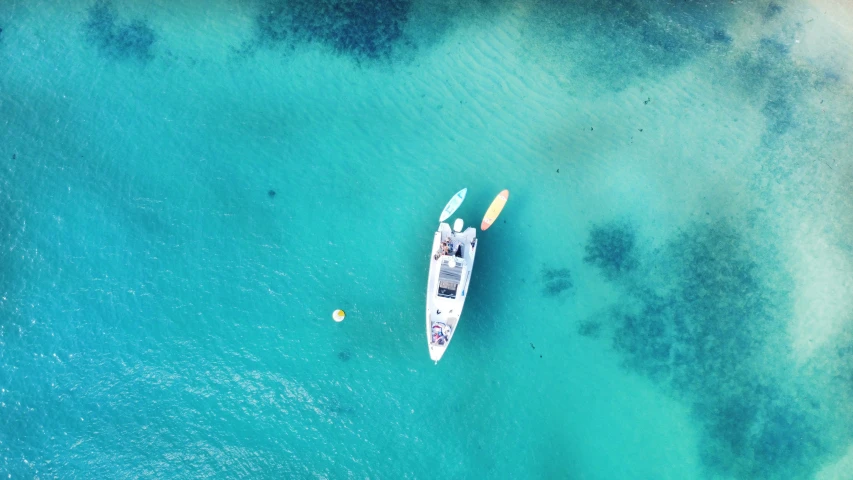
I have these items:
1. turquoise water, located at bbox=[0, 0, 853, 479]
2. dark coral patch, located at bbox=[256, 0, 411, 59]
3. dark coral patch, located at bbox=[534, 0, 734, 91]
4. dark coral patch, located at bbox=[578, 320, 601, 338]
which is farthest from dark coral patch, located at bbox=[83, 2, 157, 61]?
dark coral patch, located at bbox=[578, 320, 601, 338]

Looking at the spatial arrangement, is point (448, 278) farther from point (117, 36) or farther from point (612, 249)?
point (117, 36)

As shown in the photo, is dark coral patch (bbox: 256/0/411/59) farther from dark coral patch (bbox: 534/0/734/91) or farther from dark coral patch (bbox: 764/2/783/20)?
dark coral patch (bbox: 764/2/783/20)

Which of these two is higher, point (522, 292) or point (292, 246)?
point (522, 292)

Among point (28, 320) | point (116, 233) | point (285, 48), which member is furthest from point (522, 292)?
point (28, 320)

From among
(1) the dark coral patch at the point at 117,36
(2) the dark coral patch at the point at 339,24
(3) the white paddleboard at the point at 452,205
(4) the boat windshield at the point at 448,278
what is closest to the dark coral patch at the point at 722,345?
(4) the boat windshield at the point at 448,278

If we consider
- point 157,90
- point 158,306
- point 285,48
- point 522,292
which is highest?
point 285,48

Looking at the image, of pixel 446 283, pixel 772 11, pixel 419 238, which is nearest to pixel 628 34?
pixel 772 11

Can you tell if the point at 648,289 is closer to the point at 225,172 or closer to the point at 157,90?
the point at 225,172

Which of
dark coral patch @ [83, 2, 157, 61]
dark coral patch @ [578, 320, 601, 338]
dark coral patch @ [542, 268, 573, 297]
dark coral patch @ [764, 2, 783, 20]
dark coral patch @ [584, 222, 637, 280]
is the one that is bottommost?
dark coral patch @ [83, 2, 157, 61]
